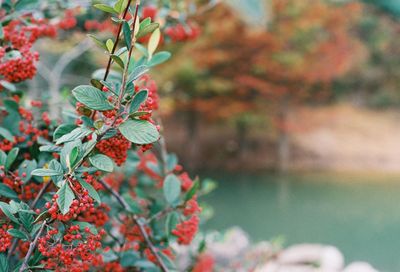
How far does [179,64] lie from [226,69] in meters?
1.19

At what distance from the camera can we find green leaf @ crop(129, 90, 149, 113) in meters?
0.65

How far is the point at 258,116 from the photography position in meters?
9.70

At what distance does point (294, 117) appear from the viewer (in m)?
11.0

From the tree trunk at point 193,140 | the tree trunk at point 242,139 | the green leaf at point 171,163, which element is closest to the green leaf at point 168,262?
the green leaf at point 171,163

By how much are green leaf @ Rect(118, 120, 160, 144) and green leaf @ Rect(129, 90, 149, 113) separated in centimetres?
2

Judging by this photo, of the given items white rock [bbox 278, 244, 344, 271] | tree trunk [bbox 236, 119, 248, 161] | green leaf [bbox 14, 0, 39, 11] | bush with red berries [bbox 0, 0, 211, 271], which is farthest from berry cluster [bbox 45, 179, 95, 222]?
tree trunk [bbox 236, 119, 248, 161]

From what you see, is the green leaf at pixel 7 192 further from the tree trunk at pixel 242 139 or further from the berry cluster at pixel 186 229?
the tree trunk at pixel 242 139

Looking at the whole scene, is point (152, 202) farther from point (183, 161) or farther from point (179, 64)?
point (183, 161)

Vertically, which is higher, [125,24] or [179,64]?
Result: [179,64]

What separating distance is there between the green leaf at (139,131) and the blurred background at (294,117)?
16.6 ft

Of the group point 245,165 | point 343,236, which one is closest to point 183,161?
point 245,165

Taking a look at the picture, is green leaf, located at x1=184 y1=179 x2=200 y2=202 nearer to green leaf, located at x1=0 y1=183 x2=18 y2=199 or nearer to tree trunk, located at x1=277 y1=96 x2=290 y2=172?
green leaf, located at x1=0 y1=183 x2=18 y2=199

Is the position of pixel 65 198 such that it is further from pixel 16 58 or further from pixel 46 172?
pixel 16 58

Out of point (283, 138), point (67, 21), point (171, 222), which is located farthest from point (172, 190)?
point (283, 138)
